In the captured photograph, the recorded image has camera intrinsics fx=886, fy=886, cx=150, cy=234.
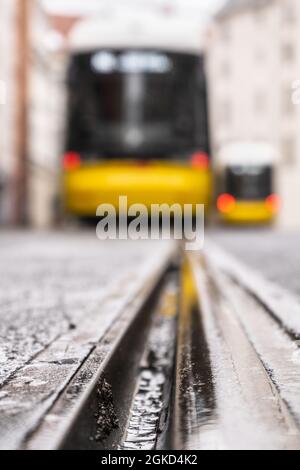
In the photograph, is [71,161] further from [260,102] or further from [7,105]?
[260,102]

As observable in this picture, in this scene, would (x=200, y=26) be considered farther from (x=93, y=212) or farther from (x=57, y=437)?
(x=57, y=437)

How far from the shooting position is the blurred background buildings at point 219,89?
116 ft

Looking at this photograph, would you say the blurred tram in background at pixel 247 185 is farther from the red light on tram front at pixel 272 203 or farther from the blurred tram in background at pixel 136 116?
the blurred tram in background at pixel 136 116

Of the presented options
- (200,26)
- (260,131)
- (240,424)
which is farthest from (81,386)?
(260,131)

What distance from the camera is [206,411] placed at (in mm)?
1621

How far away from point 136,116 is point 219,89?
51.6m

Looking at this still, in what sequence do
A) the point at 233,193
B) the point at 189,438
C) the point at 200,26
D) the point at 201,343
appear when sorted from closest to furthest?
1. the point at 189,438
2. the point at 201,343
3. the point at 200,26
4. the point at 233,193

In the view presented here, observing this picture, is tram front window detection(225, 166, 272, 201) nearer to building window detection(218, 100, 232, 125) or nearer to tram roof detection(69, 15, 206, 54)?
tram roof detection(69, 15, 206, 54)

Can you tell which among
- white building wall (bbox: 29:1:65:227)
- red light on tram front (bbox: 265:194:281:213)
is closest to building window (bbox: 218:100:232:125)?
white building wall (bbox: 29:1:65:227)

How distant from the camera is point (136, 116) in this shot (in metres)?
14.4

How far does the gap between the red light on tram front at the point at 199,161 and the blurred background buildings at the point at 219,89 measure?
33.7ft

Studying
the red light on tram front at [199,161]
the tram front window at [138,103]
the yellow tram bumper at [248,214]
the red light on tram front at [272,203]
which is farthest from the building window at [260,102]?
the red light on tram front at [199,161]

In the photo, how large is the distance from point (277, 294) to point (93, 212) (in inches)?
403

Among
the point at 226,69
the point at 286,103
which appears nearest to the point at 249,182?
the point at 286,103
